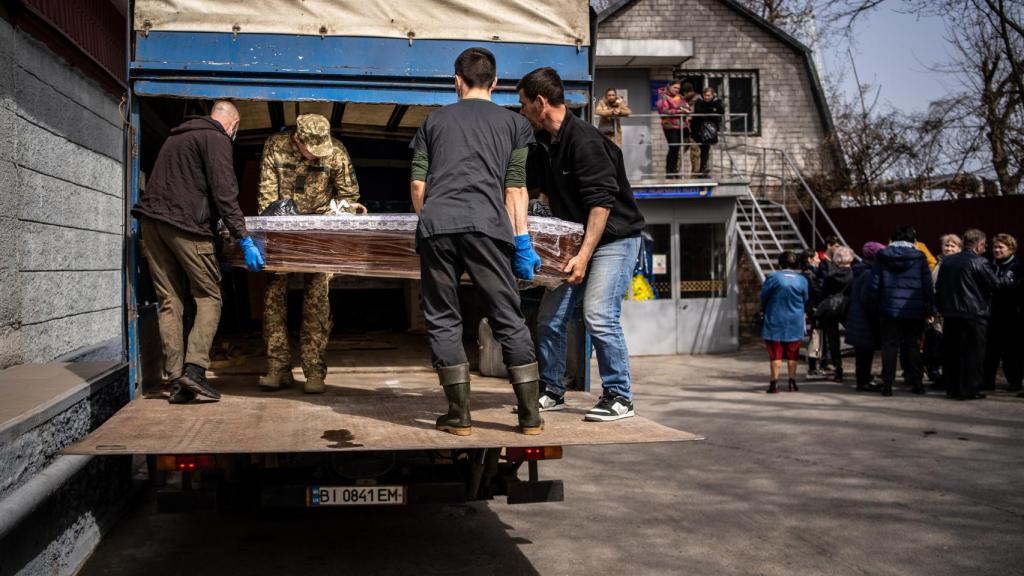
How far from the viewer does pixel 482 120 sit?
4898 mm

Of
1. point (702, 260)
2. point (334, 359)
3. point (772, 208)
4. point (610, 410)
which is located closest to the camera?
point (610, 410)

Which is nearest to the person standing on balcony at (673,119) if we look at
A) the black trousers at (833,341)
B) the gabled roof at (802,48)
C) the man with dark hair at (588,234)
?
the gabled roof at (802,48)

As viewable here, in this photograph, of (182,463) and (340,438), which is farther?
(182,463)

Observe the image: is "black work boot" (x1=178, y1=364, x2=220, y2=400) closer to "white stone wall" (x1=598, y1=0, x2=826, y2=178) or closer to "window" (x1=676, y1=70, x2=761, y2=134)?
"white stone wall" (x1=598, y1=0, x2=826, y2=178)

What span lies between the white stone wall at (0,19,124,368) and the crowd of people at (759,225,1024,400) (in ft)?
25.0

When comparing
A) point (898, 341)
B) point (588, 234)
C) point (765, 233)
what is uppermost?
point (765, 233)

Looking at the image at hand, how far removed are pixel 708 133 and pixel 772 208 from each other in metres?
3.62

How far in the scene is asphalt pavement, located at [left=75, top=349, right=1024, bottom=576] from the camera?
18.1 feet

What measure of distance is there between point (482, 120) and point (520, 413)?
1.41 meters

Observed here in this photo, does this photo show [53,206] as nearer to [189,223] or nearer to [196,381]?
[189,223]

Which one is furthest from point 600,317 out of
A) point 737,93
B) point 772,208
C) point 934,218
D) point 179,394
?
point 737,93

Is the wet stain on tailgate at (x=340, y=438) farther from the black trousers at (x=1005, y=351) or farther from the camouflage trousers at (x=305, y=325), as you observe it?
the black trousers at (x=1005, y=351)

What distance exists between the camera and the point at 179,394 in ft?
18.4

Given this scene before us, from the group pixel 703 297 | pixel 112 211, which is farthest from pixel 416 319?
pixel 703 297
